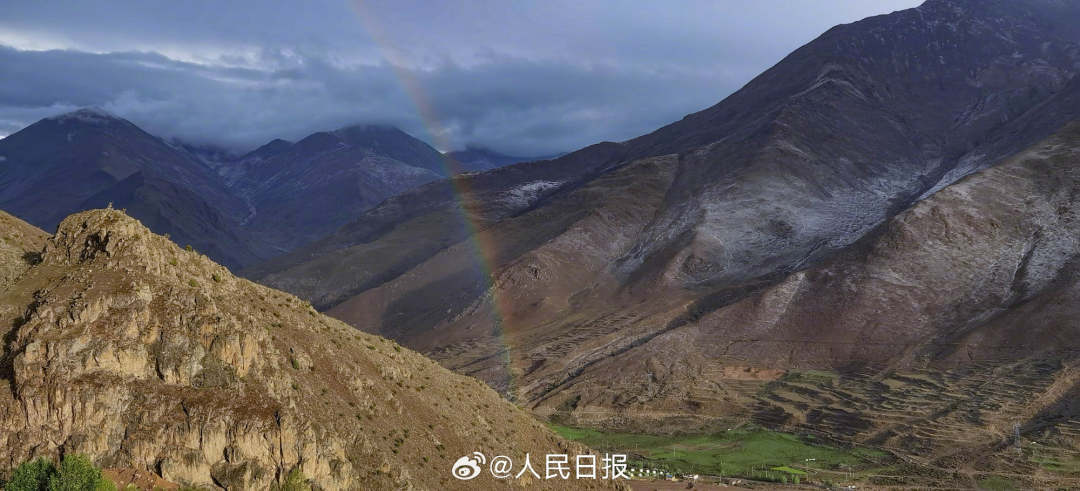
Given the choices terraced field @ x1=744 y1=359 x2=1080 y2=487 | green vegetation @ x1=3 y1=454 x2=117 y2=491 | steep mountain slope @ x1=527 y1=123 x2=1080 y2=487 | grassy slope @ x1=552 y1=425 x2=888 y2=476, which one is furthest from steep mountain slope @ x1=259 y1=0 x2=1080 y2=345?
green vegetation @ x1=3 y1=454 x2=117 y2=491

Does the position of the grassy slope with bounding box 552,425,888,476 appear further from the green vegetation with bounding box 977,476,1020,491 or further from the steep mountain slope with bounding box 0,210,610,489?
the steep mountain slope with bounding box 0,210,610,489

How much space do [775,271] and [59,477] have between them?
4433 inches

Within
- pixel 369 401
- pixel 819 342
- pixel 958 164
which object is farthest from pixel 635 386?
pixel 958 164

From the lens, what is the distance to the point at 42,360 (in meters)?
24.2

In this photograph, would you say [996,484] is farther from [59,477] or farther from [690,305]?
[59,477]

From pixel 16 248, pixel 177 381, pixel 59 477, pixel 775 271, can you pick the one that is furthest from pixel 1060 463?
pixel 16 248

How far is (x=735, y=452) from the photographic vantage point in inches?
2960

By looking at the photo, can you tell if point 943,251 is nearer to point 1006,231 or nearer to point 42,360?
point 1006,231

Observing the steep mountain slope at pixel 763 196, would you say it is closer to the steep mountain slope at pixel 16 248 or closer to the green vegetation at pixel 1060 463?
the green vegetation at pixel 1060 463

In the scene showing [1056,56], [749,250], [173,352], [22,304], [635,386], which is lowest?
[635,386]


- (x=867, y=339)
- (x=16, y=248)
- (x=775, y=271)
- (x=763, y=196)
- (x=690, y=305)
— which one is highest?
(x=16, y=248)

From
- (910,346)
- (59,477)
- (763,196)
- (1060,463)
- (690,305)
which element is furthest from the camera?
(763,196)

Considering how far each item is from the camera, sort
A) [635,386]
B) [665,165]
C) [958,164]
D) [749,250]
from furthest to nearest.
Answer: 1. [665,165]
2. [958,164]
3. [749,250]
4. [635,386]

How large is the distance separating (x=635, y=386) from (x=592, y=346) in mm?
13323
